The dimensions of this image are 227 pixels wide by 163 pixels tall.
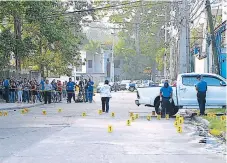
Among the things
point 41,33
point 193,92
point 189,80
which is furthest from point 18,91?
point 193,92

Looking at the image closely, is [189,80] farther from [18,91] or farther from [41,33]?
[41,33]

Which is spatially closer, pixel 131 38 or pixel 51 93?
pixel 51 93

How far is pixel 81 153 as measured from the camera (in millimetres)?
11047

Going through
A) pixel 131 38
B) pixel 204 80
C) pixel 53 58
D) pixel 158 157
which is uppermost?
pixel 131 38

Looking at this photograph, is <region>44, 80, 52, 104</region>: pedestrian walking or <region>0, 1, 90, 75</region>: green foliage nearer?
<region>0, 1, 90, 75</region>: green foliage

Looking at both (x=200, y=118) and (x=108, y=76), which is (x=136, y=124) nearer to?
(x=200, y=118)

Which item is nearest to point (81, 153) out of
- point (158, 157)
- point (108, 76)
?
point (158, 157)

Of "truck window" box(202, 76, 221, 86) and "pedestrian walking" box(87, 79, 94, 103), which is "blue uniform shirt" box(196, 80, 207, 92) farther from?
"pedestrian walking" box(87, 79, 94, 103)

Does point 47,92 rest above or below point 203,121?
above

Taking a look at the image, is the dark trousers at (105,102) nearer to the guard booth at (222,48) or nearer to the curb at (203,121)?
the curb at (203,121)

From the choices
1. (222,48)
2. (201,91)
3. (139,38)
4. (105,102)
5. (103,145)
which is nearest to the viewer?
(103,145)

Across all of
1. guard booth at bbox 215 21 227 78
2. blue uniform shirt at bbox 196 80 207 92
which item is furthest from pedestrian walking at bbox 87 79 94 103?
blue uniform shirt at bbox 196 80 207 92

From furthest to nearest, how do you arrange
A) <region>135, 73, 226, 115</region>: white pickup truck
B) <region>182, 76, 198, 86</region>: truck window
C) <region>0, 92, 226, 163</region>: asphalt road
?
<region>182, 76, 198, 86</region>: truck window → <region>135, 73, 226, 115</region>: white pickup truck → <region>0, 92, 226, 163</region>: asphalt road

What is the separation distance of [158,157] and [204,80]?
40.0 feet
